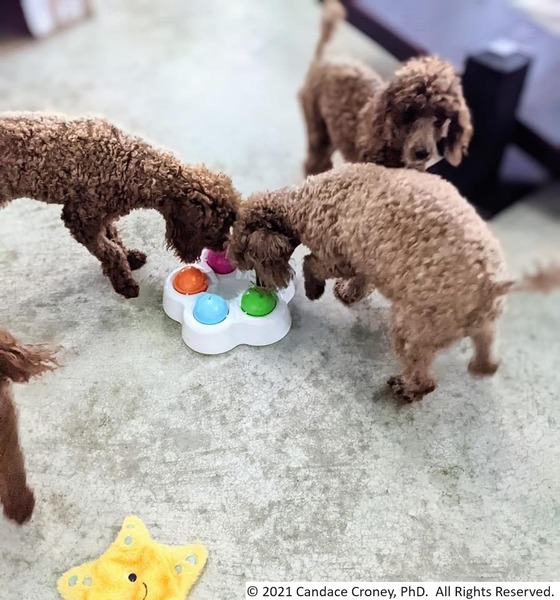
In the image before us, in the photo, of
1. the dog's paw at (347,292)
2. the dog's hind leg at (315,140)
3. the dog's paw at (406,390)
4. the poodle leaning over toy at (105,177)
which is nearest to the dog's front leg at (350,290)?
the dog's paw at (347,292)

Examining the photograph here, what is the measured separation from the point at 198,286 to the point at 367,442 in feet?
1.75

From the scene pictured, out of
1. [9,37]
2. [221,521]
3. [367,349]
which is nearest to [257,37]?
[9,37]

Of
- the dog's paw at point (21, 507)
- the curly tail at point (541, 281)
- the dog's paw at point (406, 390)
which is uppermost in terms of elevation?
the curly tail at point (541, 281)

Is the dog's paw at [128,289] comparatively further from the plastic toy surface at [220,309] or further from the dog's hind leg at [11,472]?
the dog's hind leg at [11,472]

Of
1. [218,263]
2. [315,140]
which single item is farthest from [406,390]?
[315,140]

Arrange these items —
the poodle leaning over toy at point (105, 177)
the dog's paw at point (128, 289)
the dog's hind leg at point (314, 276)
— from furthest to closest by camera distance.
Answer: the dog's paw at point (128, 289)
the dog's hind leg at point (314, 276)
the poodle leaning over toy at point (105, 177)

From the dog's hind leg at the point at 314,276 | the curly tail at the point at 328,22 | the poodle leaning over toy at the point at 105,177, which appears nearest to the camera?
the poodle leaning over toy at the point at 105,177

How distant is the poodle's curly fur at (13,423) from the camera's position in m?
1.03

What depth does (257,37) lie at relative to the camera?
9.69 ft

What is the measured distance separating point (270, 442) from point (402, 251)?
486 millimetres

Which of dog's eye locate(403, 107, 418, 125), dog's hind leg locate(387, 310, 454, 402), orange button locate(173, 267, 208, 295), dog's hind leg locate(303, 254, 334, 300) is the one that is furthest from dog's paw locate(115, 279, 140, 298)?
dog's eye locate(403, 107, 418, 125)

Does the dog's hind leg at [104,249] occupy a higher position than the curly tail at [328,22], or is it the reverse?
the curly tail at [328,22]

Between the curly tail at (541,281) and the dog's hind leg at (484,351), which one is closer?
the curly tail at (541,281)

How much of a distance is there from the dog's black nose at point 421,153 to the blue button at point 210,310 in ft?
1.87
